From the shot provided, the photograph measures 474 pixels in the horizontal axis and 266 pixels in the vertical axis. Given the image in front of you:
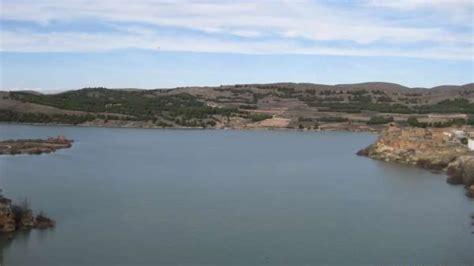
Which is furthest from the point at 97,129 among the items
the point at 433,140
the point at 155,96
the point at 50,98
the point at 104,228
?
the point at 104,228

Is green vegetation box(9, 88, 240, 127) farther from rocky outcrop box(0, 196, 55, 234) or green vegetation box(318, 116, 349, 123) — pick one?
rocky outcrop box(0, 196, 55, 234)

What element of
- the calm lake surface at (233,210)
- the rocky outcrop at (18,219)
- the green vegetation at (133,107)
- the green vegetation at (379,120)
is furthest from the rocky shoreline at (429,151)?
the green vegetation at (133,107)

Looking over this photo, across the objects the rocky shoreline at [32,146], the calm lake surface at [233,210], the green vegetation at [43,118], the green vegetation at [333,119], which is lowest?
the calm lake surface at [233,210]

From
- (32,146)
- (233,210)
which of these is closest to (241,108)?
(32,146)

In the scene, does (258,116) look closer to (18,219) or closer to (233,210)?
(233,210)

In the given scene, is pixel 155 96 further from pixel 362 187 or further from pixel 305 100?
pixel 362 187

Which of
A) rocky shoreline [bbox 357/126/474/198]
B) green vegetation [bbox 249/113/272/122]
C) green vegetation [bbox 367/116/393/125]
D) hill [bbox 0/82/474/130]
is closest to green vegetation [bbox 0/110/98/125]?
hill [bbox 0/82/474/130]

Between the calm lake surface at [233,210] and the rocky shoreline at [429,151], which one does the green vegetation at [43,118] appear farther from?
the rocky shoreline at [429,151]
